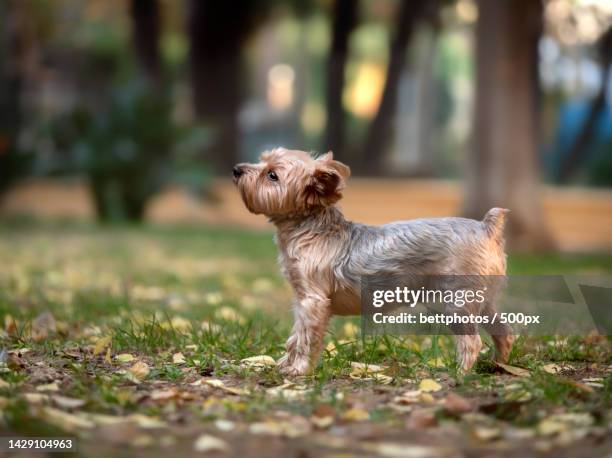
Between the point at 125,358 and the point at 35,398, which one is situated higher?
the point at 35,398

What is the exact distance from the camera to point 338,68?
926 inches

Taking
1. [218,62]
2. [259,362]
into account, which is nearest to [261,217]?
[218,62]

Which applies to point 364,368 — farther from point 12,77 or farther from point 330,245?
point 12,77

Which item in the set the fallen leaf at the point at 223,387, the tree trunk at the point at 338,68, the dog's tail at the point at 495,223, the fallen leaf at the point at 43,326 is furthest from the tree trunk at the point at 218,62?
the fallen leaf at the point at 223,387

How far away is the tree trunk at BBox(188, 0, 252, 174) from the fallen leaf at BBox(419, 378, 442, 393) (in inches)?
750

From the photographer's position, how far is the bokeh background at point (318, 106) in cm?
1317

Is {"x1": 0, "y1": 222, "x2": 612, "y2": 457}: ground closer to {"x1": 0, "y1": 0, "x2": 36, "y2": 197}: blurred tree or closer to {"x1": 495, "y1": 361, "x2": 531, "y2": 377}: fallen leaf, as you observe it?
{"x1": 495, "y1": 361, "x2": 531, "y2": 377}: fallen leaf

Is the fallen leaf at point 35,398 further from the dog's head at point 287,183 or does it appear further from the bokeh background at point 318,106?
the bokeh background at point 318,106

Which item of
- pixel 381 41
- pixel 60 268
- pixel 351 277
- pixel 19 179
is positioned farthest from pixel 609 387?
pixel 381 41

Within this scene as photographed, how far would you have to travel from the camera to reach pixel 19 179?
17.2 metres

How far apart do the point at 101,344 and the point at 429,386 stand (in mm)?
1976

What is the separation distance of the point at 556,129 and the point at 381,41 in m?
6.66

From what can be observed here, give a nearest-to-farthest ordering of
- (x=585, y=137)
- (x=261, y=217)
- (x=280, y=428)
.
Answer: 1. (x=280, y=428)
2. (x=261, y=217)
3. (x=585, y=137)

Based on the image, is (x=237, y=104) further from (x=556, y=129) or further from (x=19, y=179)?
(x=556, y=129)
